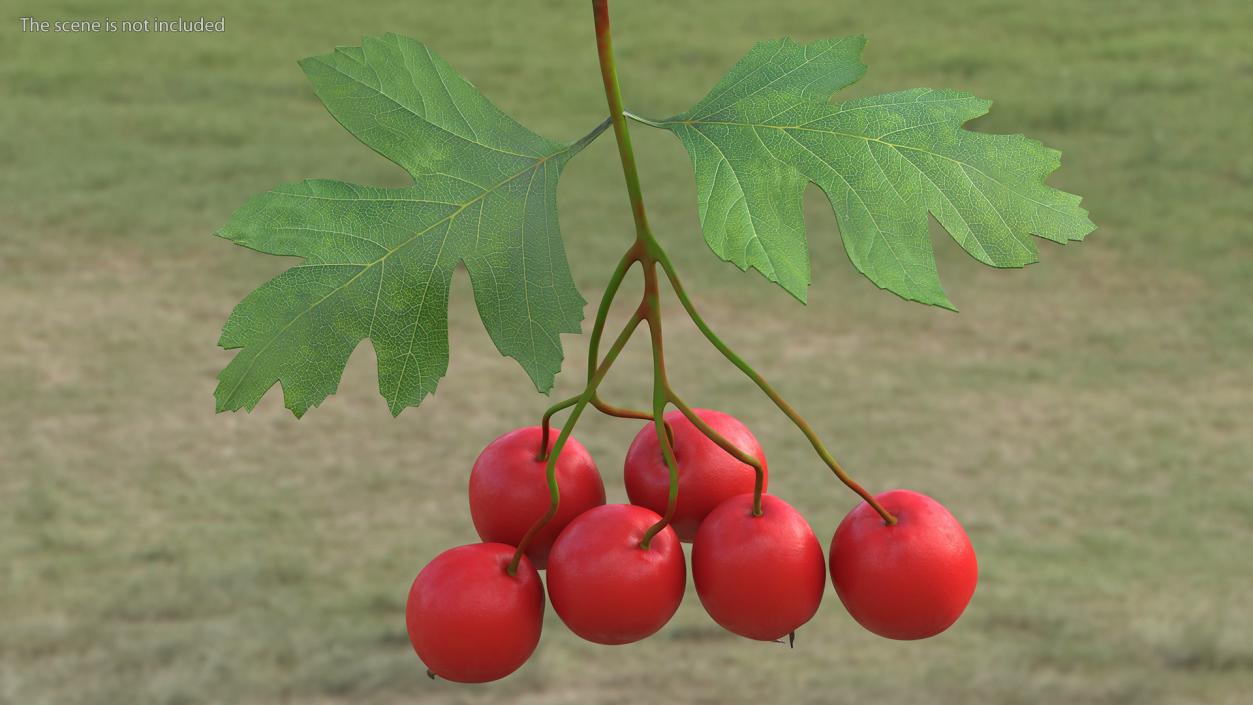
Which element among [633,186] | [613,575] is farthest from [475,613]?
[633,186]

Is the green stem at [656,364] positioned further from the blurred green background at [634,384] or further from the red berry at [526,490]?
the blurred green background at [634,384]

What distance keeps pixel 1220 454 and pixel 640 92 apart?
2677 millimetres

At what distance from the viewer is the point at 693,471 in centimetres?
49

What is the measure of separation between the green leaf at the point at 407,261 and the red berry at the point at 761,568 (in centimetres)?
9

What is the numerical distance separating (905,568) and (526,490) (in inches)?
5.3

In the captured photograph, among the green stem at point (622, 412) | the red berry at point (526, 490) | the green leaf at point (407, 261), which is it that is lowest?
the red berry at point (526, 490)

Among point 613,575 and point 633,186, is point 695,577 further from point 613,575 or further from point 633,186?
point 633,186

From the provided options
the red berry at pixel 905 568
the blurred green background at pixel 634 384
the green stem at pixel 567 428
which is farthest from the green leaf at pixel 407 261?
the blurred green background at pixel 634 384

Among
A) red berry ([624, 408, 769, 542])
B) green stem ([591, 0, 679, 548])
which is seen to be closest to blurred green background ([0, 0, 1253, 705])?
red berry ([624, 408, 769, 542])

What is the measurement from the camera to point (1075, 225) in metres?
0.42

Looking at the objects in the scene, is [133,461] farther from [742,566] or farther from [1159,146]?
[1159,146]

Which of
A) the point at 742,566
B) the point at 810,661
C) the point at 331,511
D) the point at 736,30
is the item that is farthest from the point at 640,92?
the point at 742,566

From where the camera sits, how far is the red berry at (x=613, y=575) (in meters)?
Result: 0.45

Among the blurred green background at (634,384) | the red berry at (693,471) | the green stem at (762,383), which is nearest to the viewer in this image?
the green stem at (762,383)
